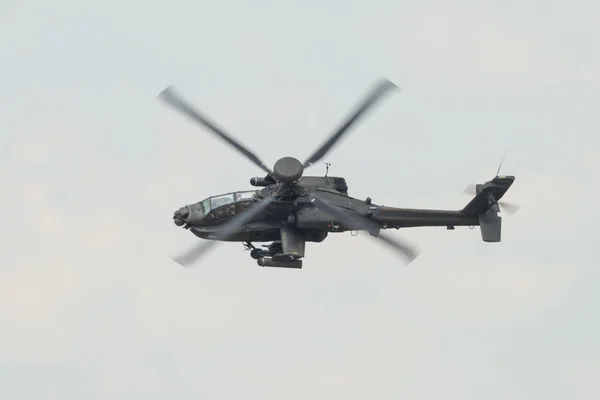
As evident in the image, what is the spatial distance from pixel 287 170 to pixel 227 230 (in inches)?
192

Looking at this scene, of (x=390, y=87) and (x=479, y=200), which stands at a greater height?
(x=390, y=87)

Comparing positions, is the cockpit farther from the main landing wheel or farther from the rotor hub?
the rotor hub

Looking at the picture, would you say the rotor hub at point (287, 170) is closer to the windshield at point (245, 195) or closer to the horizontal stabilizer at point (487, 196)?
the windshield at point (245, 195)

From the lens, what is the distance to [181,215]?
6309cm

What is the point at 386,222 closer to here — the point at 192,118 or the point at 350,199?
the point at 350,199

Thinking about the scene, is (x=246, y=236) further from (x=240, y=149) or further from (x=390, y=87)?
(x=390, y=87)

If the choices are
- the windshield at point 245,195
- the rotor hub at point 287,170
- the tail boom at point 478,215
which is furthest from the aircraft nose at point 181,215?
the tail boom at point 478,215

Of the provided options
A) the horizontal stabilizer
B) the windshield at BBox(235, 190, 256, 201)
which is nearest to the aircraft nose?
the windshield at BBox(235, 190, 256, 201)

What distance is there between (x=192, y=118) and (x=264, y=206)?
5.19m

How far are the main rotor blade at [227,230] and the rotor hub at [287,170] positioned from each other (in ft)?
7.45

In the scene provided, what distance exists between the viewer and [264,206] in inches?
2432

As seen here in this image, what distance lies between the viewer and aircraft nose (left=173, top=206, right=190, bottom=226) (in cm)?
6306

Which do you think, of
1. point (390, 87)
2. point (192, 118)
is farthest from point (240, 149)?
point (390, 87)

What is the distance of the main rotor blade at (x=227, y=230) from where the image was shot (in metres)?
60.6
